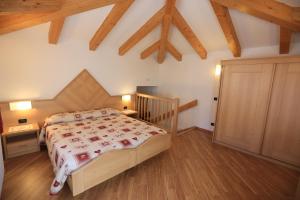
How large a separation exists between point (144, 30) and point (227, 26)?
70.8 inches

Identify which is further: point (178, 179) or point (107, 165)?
point (178, 179)

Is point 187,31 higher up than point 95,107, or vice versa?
point 187,31

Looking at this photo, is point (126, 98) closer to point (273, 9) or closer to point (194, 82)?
point (194, 82)

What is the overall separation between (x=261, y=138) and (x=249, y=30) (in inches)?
84.2

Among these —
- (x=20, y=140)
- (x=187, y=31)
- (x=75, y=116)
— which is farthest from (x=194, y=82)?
(x=20, y=140)

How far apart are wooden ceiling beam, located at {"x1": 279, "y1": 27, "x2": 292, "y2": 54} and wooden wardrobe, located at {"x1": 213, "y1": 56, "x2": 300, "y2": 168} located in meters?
0.41

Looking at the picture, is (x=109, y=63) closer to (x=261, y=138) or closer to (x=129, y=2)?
(x=129, y=2)

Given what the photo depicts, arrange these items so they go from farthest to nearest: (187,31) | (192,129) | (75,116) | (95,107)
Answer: (192,129)
(95,107)
(187,31)
(75,116)

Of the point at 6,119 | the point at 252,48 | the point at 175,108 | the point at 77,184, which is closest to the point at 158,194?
the point at 77,184

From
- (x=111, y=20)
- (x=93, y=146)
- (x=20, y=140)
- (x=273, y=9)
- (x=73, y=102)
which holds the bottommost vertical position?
(x=20, y=140)

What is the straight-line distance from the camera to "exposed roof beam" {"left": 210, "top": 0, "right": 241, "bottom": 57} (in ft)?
8.52

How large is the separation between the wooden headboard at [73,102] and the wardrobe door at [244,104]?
2873mm

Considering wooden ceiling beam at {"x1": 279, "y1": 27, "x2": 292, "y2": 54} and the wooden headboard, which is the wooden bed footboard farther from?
wooden ceiling beam at {"x1": 279, "y1": 27, "x2": 292, "y2": 54}

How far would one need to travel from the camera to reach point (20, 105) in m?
2.87
